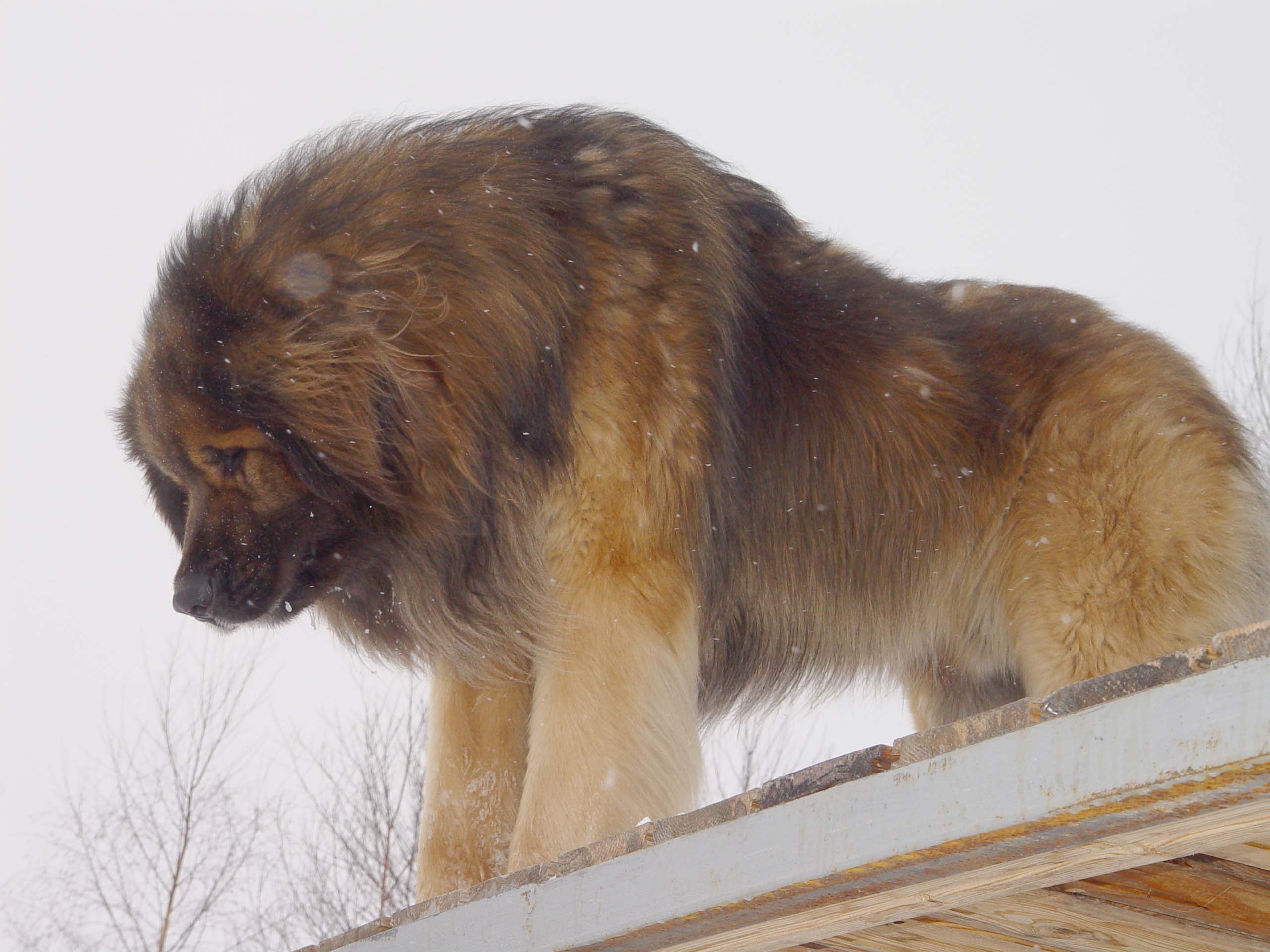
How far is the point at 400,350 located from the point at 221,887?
11575mm

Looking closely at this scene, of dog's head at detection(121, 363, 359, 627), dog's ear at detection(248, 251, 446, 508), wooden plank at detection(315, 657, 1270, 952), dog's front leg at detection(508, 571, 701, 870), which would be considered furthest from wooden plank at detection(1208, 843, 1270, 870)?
dog's head at detection(121, 363, 359, 627)

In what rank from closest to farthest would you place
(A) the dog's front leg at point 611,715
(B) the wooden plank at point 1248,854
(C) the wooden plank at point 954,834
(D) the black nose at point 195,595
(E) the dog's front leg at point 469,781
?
(C) the wooden plank at point 954,834, (B) the wooden plank at point 1248,854, (A) the dog's front leg at point 611,715, (D) the black nose at point 195,595, (E) the dog's front leg at point 469,781

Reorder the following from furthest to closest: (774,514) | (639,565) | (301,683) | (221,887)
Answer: (301,683) → (221,887) → (774,514) → (639,565)

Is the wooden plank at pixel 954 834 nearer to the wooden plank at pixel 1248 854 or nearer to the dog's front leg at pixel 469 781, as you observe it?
the wooden plank at pixel 1248 854

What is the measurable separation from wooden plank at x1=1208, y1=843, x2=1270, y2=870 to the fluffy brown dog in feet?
5.44

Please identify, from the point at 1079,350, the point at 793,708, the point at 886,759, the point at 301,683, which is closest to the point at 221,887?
the point at 793,708

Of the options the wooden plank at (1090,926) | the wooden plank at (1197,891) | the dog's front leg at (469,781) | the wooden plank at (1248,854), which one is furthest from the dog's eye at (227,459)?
the wooden plank at (1248,854)

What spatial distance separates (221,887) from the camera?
13.3m

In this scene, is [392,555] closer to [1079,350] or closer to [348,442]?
[348,442]

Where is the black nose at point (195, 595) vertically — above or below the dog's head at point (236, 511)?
below

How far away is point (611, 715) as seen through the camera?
3.12 metres

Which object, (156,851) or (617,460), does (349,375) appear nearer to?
(617,460)

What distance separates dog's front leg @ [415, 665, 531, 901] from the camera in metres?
3.55

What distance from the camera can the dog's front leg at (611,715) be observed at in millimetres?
3068
